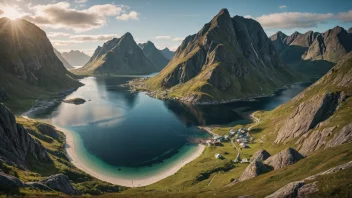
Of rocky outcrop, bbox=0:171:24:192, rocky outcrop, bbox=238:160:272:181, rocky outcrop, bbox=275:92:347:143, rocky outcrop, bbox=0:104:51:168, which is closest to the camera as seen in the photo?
rocky outcrop, bbox=0:171:24:192

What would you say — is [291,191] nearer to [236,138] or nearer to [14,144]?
[14,144]

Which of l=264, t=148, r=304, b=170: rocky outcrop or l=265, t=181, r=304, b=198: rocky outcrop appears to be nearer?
l=265, t=181, r=304, b=198: rocky outcrop

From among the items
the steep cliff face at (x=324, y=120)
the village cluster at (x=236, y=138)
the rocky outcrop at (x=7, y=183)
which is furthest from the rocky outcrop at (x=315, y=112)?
the rocky outcrop at (x=7, y=183)

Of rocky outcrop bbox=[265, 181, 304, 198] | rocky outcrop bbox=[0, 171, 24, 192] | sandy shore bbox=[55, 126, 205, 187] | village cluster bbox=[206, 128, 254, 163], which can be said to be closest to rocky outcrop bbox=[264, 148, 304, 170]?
rocky outcrop bbox=[265, 181, 304, 198]

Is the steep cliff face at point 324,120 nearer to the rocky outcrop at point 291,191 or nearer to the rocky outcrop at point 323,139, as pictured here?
the rocky outcrop at point 323,139

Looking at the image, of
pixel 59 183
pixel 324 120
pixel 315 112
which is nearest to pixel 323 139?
pixel 324 120

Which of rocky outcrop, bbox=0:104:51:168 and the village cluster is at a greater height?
rocky outcrop, bbox=0:104:51:168

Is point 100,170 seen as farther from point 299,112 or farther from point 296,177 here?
point 299,112

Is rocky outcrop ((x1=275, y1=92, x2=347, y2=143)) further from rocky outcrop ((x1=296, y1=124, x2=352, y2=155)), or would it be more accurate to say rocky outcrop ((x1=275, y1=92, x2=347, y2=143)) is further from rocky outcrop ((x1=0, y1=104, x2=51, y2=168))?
rocky outcrop ((x1=0, y1=104, x2=51, y2=168))

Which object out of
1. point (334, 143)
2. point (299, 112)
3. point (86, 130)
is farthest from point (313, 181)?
point (86, 130)

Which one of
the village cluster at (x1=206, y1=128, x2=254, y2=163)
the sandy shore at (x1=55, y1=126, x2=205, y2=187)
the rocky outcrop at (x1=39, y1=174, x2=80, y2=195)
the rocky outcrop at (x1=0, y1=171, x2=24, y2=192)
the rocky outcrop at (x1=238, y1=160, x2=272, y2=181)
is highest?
the rocky outcrop at (x1=0, y1=171, x2=24, y2=192)
